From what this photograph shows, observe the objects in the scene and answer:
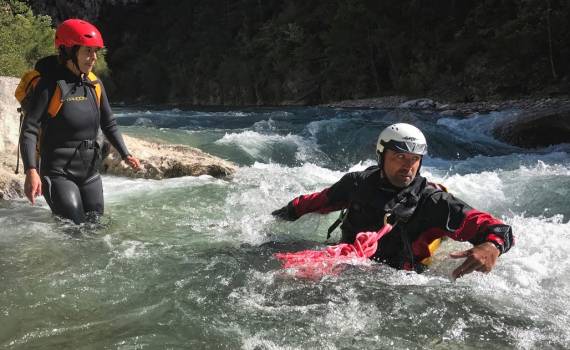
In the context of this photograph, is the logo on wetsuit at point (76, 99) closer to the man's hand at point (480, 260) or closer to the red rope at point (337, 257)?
the red rope at point (337, 257)

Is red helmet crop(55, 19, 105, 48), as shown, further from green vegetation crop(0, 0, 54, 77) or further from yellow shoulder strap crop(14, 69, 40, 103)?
green vegetation crop(0, 0, 54, 77)

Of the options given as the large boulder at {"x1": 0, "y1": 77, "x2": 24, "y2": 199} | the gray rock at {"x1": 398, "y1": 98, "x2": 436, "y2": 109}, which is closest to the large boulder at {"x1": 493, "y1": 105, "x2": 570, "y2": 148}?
the gray rock at {"x1": 398, "y1": 98, "x2": 436, "y2": 109}

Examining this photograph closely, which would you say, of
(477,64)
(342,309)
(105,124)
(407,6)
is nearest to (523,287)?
(342,309)

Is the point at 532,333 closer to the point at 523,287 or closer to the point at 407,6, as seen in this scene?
the point at 523,287

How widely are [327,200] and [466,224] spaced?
112 centimetres

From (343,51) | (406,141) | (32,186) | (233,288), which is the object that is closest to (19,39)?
(32,186)

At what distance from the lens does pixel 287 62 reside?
35.7 metres

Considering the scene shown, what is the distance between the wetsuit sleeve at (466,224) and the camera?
3.16m

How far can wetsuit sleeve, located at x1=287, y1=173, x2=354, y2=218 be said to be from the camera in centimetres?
395

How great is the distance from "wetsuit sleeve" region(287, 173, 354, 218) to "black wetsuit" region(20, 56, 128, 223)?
1907 mm

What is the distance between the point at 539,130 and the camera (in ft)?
43.0

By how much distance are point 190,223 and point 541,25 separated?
67.7 feet

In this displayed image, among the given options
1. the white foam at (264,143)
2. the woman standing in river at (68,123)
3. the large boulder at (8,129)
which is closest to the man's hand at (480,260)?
the woman standing in river at (68,123)

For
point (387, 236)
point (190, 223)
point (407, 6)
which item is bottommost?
point (190, 223)
